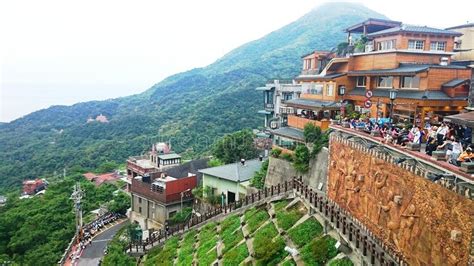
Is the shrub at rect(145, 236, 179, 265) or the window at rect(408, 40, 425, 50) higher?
the window at rect(408, 40, 425, 50)

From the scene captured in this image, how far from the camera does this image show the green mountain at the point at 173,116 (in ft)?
253

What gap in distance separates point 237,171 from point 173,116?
68829 millimetres

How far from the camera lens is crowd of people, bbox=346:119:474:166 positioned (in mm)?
11625

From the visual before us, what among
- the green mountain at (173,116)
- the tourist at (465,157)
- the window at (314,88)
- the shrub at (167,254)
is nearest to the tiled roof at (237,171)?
the shrub at (167,254)

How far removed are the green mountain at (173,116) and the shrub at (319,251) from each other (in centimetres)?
5060

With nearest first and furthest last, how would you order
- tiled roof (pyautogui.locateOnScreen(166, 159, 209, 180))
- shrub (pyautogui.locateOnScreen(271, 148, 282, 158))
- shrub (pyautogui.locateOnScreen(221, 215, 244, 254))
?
shrub (pyautogui.locateOnScreen(221, 215, 244, 254))
shrub (pyautogui.locateOnScreen(271, 148, 282, 158))
tiled roof (pyautogui.locateOnScreen(166, 159, 209, 180))

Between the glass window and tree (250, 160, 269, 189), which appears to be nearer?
tree (250, 160, 269, 189)

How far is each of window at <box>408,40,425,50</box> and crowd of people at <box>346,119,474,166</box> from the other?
33.7 ft

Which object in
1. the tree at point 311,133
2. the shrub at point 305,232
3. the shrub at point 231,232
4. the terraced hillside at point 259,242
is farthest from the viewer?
the tree at point 311,133

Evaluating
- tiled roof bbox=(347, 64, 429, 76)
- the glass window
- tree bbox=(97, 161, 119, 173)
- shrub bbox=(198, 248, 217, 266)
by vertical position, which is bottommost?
→ tree bbox=(97, 161, 119, 173)

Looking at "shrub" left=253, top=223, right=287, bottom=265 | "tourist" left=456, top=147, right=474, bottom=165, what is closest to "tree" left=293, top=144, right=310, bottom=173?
"shrub" left=253, top=223, right=287, bottom=265

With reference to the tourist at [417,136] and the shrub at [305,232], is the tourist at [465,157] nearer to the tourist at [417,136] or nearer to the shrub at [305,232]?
the tourist at [417,136]

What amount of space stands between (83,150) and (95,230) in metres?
51.3

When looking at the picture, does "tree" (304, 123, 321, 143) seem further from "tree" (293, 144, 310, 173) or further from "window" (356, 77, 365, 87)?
"window" (356, 77, 365, 87)
